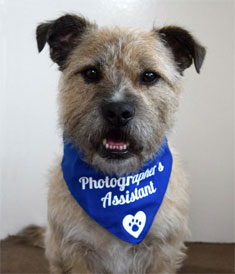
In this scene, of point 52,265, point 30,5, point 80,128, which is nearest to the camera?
point 80,128

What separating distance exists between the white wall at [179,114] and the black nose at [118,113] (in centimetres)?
128

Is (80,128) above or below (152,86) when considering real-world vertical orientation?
below

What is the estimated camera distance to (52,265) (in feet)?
7.73

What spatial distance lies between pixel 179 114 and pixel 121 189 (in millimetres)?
1097

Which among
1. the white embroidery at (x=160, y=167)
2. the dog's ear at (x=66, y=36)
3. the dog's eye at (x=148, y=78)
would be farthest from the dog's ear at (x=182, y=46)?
the white embroidery at (x=160, y=167)

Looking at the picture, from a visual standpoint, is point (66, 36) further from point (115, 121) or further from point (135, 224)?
point (135, 224)

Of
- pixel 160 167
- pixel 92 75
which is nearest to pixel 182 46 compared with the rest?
pixel 92 75

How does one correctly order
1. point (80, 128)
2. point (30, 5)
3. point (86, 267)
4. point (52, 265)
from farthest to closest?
point (30, 5), point (52, 265), point (86, 267), point (80, 128)

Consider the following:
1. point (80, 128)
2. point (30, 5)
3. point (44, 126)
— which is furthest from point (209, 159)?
point (30, 5)

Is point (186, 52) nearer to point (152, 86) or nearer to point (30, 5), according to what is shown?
point (152, 86)

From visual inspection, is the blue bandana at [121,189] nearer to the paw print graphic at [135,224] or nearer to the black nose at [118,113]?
the paw print graphic at [135,224]

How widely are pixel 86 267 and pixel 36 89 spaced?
1.42m

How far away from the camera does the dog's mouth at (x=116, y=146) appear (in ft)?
6.30

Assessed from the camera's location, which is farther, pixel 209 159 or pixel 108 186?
pixel 209 159
